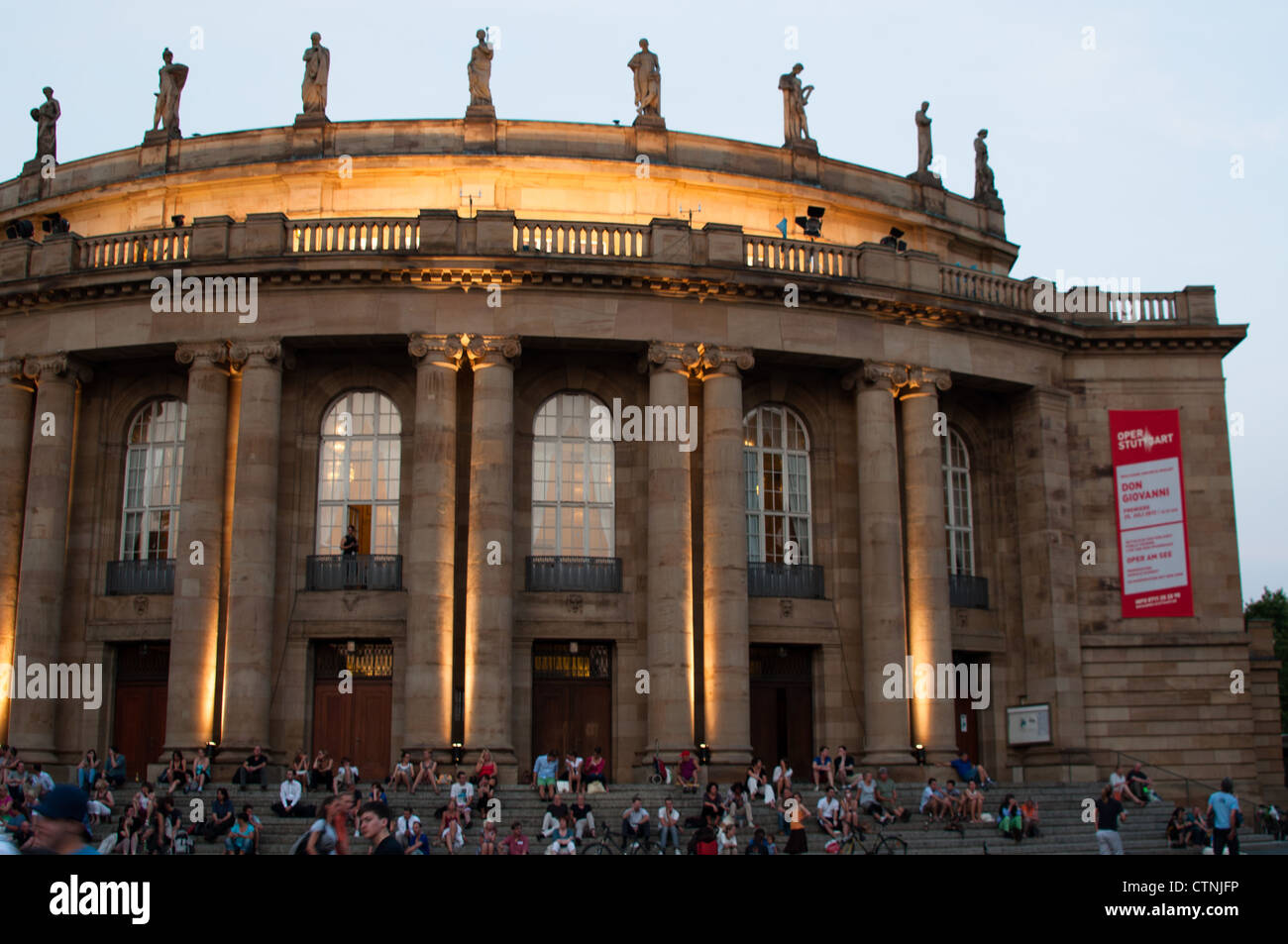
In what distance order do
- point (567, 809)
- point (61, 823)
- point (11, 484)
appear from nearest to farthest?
1. point (61, 823)
2. point (567, 809)
3. point (11, 484)

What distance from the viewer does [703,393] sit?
3173 centimetres

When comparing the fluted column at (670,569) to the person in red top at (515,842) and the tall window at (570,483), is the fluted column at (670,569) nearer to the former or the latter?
the tall window at (570,483)

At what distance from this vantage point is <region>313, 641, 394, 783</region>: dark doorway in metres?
30.3

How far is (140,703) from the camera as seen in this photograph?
31469 mm

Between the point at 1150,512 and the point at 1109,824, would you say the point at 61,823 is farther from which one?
the point at 1150,512

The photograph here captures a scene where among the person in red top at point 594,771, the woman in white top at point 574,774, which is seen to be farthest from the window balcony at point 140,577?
the person in red top at point 594,771

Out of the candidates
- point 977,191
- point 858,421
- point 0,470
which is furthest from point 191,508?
point 977,191

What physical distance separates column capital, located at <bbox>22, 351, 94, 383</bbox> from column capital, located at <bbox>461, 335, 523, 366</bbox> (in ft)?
30.6

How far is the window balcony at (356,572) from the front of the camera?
30781 mm

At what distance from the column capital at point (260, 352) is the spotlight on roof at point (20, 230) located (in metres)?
7.39

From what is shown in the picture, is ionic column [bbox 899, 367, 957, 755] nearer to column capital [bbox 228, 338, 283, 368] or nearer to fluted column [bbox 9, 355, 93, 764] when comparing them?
column capital [bbox 228, 338, 283, 368]

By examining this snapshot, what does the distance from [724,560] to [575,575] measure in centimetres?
352

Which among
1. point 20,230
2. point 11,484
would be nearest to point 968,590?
point 11,484
